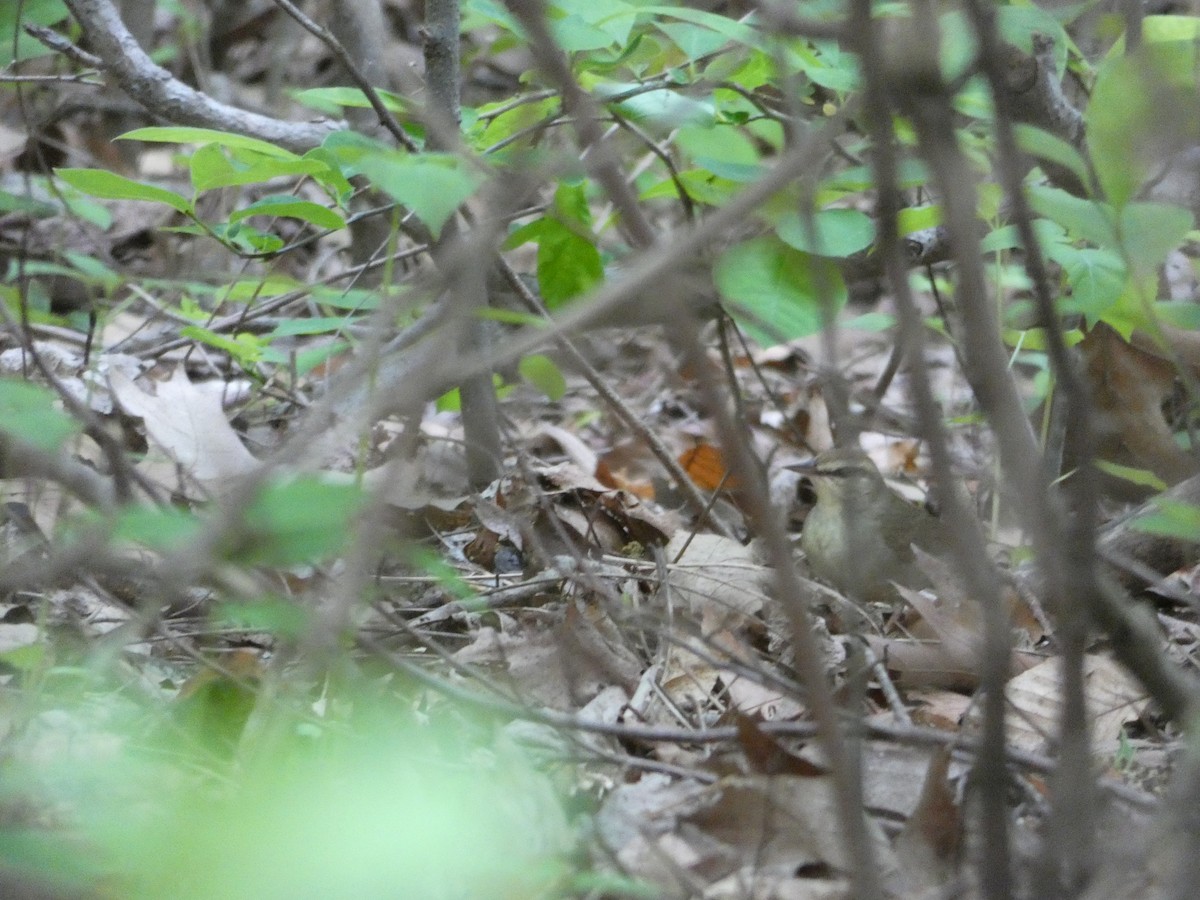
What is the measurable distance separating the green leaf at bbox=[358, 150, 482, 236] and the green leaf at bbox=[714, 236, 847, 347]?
84 cm

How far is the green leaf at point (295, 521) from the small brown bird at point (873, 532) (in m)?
2.63

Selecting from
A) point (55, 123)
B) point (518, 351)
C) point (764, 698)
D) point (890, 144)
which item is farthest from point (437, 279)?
point (55, 123)

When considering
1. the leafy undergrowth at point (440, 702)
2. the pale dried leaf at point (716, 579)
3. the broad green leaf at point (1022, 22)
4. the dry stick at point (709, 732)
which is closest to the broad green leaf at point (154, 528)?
the leafy undergrowth at point (440, 702)

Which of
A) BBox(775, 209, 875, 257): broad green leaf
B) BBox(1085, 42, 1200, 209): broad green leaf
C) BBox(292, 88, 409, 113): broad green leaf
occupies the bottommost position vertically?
BBox(1085, 42, 1200, 209): broad green leaf

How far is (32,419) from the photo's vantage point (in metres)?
1.23

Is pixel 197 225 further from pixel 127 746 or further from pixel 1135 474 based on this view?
pixel 1135 474

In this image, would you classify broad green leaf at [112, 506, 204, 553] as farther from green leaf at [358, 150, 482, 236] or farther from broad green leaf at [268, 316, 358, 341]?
broad green leaf at [268, 316, 358, 341]

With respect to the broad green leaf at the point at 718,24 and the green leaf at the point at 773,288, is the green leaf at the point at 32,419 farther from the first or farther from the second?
the broad green leaf at the point at 718,24

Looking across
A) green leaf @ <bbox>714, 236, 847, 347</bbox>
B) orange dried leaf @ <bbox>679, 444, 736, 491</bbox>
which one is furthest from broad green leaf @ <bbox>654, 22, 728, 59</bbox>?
orange dried leaf @ <bbox>679, 444, 736, 491</bbox>

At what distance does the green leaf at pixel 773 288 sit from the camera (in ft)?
6.98

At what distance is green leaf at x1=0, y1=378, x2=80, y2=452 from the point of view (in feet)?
3.94

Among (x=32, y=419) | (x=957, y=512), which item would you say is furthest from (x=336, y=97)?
(x=957, y=512)

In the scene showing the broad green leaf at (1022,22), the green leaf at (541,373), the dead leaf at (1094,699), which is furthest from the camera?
the dead leaf at (1094,699)

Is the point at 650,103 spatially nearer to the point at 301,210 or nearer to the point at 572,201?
the point at 572,201
